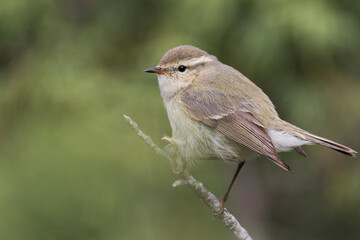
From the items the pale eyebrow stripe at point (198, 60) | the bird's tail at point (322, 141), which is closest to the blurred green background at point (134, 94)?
the pale eyebrow stripe at point (198, 60)

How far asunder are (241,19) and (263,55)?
29 centimetres

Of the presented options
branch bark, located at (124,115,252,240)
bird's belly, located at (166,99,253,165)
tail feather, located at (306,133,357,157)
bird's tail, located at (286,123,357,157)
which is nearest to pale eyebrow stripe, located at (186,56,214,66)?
bird's belly, located at (166,99,253,165)

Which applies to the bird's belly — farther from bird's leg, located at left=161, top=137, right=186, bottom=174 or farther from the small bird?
bird's leg, located at left=161, top=137, right=186, bottom=174

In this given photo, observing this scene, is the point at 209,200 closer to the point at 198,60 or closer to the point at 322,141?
the point at 322,141

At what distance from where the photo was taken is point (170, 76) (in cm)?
265

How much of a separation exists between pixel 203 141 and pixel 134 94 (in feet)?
3.89

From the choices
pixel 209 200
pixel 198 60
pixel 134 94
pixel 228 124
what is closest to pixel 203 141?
pixel 228 124

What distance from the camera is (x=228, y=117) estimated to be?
2400 millimetres

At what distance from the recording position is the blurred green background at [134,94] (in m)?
3.14

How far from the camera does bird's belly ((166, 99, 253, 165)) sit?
7.61ft

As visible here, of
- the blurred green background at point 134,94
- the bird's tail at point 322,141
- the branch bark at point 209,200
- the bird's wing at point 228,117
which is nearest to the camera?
the branch bark at point 209,200

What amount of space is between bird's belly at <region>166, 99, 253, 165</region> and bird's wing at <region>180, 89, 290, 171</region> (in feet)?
0.09

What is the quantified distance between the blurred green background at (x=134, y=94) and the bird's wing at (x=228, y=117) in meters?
0.89

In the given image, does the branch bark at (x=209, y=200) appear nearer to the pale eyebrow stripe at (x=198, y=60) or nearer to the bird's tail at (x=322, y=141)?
the bird's tail at (x=322, y=141)
